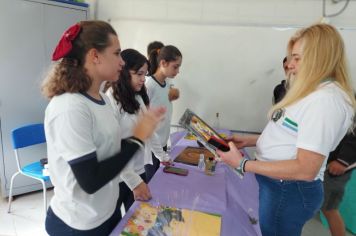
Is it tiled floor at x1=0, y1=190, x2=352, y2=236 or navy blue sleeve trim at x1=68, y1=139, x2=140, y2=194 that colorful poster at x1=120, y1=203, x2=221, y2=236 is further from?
tiled floor at x1=0, y1=190, x2=352, y2=236

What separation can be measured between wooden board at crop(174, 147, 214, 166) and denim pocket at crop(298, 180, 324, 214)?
0.75 meters

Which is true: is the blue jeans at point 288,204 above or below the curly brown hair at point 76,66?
below

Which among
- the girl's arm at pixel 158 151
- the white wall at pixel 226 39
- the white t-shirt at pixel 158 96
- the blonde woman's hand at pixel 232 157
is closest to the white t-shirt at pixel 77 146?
the blonde woman's hand at pixel 232 157

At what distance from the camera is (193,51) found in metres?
2.63

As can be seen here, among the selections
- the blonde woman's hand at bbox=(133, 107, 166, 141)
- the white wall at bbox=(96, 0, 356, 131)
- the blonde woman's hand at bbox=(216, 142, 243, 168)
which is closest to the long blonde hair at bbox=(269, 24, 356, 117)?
the blonde woman's hand at bbox=(216, 142, 243, 168)

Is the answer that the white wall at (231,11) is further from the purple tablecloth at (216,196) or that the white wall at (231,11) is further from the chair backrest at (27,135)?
the purple tablecloth at (216,196)

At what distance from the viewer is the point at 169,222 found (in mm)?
966

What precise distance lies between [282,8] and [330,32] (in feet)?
5.82

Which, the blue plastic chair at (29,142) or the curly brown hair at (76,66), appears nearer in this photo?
the curly brown hair at (76,66)

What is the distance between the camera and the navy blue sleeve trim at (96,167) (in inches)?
29.5

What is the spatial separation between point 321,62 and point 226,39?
178 cm

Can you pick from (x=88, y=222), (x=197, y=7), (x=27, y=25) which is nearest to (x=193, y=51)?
(x=197, y=7)

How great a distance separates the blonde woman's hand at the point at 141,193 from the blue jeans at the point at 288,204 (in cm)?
52

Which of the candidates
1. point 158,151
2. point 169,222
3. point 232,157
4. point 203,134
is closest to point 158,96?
point 158,151
